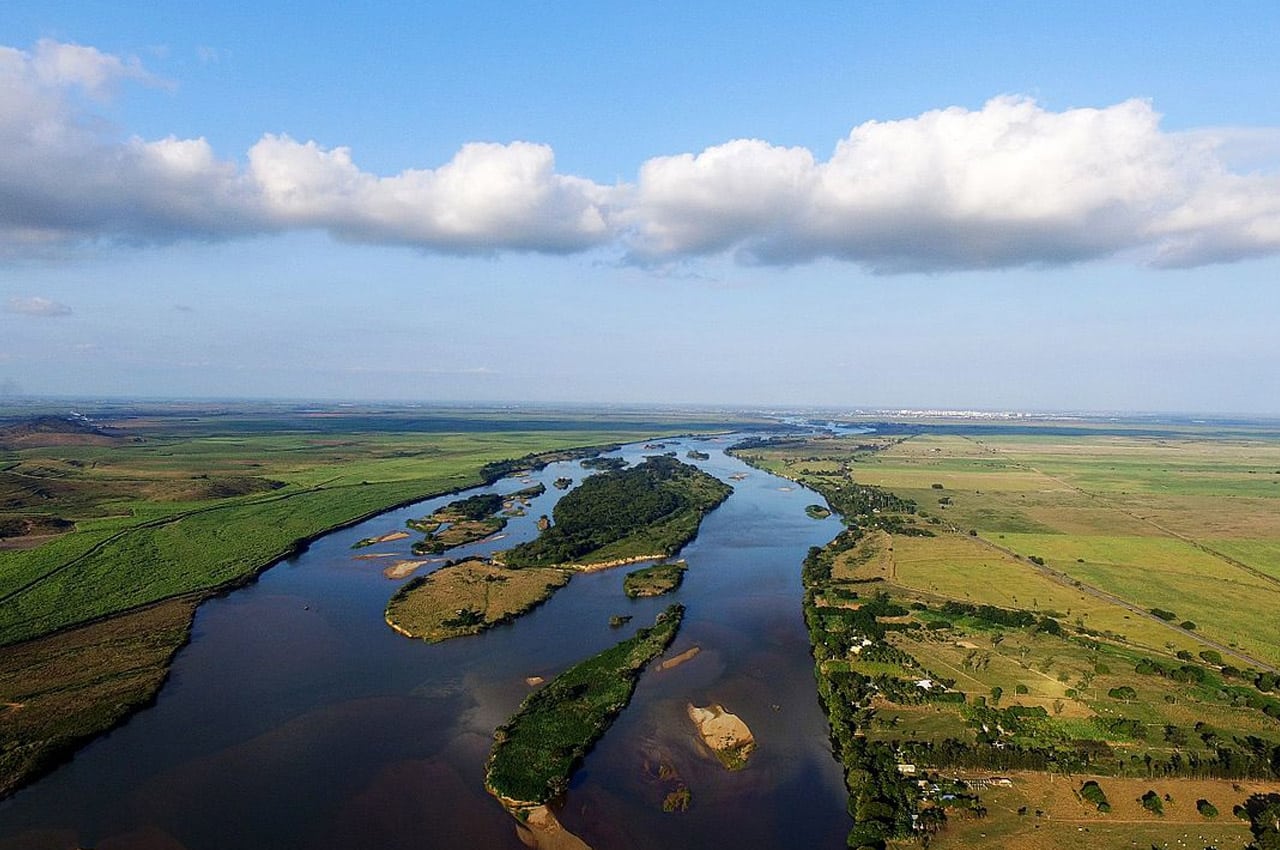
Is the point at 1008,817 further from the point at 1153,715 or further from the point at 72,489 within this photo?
the point at 72,489

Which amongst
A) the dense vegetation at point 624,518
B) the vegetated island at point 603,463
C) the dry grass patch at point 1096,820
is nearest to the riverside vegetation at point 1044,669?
the dry grass patch at point 1096,820

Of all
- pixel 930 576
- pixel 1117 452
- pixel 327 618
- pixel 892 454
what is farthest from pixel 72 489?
pixel 1117 452

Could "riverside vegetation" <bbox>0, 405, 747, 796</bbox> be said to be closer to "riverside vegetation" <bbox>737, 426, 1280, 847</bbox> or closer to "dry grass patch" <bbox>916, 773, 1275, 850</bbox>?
"riverside vegetation" <bbox>737, 426, 1280, 847</bbox>

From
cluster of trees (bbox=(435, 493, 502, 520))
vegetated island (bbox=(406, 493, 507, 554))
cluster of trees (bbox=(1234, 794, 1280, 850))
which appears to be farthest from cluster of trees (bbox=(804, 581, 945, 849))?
cluster of trees (bbox=(435, 493, 502, 520))

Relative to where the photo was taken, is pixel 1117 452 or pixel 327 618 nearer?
pixel 327 618

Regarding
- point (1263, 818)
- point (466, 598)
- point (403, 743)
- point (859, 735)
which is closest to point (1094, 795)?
point (1263, 818)

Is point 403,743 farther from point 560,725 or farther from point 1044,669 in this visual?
point 1044,669
